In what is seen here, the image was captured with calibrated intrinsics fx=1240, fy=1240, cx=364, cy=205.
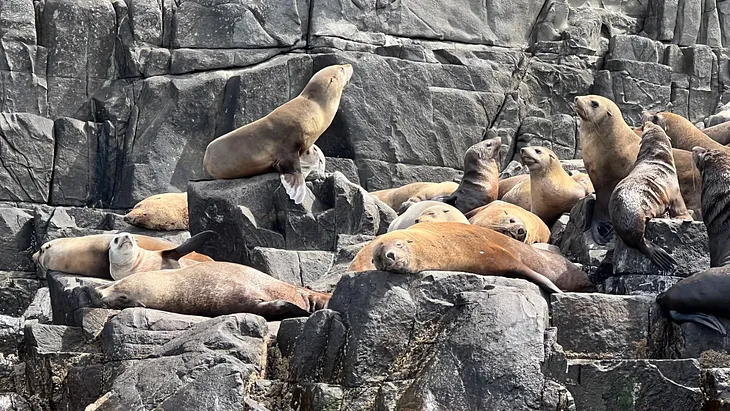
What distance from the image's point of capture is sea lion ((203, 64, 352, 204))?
12.2 metres

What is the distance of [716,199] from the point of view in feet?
27.6

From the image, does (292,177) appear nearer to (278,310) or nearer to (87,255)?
(87,255)

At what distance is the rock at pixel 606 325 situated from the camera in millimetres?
7660

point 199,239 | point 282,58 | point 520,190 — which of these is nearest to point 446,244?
point 199,239

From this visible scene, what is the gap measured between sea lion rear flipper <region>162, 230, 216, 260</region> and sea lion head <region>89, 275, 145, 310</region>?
121cm

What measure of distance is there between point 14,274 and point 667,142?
800 centimetres

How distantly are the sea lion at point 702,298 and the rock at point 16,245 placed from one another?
8.96 m

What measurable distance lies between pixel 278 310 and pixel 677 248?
2.78 meters

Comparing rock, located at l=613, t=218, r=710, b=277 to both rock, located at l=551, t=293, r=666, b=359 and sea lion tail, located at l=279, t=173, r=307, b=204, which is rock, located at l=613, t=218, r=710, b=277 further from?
sea lion tail, located at l=279, t=173, r=307, b=204

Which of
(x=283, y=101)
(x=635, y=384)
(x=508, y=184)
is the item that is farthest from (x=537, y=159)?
(x=283, y=101)

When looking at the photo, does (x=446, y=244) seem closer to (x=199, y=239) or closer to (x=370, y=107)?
(x=199, y=239)

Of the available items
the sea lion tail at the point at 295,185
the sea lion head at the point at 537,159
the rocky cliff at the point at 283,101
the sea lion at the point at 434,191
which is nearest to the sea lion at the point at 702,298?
the rocky cliff at the point at 283,101

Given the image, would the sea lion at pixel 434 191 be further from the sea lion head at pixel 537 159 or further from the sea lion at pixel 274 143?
the sea lion head at pixel 537 159

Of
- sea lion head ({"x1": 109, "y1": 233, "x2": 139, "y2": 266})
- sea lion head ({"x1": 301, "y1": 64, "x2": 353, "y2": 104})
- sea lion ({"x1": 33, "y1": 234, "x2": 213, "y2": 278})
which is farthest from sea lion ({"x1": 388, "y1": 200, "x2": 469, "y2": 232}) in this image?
sea lion head ({"x1": 301, "y1": 64, "x2": 353, "y2": 104})
